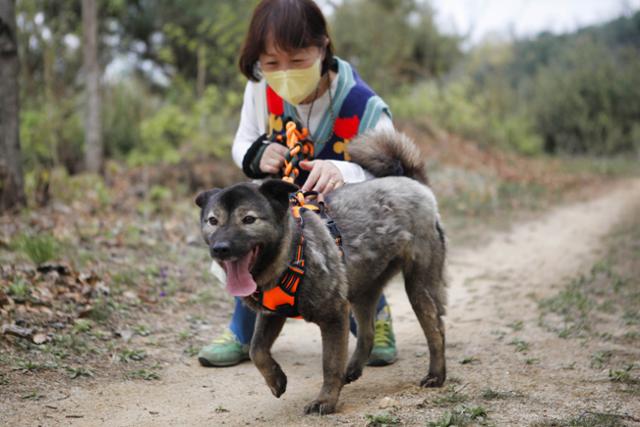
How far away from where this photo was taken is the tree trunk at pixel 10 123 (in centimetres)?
645

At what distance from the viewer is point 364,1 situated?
18578mm

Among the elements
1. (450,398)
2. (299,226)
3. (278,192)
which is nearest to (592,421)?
(450,398)

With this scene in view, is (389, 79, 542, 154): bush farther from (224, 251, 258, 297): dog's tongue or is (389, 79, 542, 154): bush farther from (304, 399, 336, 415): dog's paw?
(224, 251, 258, 297): dog's tongue

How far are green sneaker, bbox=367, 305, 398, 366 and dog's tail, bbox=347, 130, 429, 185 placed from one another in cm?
109

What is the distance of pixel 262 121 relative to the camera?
4316 mm

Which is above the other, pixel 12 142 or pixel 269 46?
pixel 269 46

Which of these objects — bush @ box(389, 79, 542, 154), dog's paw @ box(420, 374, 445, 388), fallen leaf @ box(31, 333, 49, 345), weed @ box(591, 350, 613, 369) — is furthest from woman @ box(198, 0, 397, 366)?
bush @ box(389, 79, 542, 154)

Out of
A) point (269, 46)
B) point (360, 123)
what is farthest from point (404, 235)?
point (269, 46)

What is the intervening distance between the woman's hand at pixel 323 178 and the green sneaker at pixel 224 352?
131 centimetres

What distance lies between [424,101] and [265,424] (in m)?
14.9

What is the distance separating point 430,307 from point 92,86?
7.77m

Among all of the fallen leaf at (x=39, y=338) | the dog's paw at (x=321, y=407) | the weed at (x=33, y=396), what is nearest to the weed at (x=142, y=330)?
the fallen leaf at (x=39, y=338)

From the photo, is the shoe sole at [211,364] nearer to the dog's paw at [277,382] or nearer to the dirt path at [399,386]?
the dirt path at [399,386]

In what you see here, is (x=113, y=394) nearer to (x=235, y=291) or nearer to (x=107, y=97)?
(x=235, y=291)
